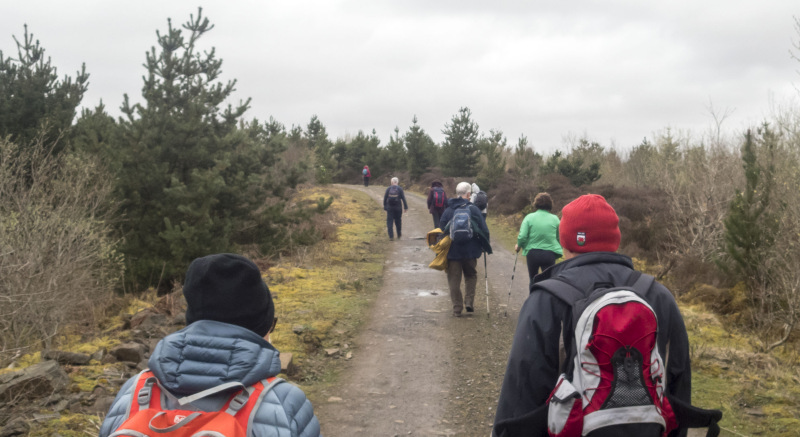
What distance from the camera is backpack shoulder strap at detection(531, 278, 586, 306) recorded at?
2.51 m

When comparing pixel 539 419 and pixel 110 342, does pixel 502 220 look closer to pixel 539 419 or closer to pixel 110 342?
pixel 110 342

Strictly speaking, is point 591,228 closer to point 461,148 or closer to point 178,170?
point 178,170

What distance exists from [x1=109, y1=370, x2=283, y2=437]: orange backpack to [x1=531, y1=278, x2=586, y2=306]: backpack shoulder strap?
47.2 inches

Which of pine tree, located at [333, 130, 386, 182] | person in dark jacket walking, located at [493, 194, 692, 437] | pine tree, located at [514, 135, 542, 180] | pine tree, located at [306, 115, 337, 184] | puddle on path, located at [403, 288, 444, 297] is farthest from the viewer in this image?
pine tree, located at [333, 130, 386, 182]

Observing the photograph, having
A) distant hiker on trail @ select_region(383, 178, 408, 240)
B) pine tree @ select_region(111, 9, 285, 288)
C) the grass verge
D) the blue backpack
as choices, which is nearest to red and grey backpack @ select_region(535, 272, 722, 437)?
the grass verge

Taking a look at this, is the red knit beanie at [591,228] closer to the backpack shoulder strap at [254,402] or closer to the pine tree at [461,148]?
the backpack shoulder strap at [254,402]

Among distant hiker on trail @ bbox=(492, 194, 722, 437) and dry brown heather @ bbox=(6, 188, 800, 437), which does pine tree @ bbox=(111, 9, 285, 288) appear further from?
distant hiker on trail @ bbox=(492, 194, 722, 437)

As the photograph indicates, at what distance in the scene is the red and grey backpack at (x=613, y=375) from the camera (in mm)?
2287

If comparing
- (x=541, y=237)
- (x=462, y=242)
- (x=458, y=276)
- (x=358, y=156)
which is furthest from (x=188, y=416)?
(x=358, y=156)

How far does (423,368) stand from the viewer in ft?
25.1

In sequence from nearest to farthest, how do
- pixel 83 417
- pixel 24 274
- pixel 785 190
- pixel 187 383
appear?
pixel 187 383 → pixel 83 417 → pixel 24 274 → pixel 785 190

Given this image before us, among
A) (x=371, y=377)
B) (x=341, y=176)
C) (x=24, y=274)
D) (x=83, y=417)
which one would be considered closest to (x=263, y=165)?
(x=24, y=274)

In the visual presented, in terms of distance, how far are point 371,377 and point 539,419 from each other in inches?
203

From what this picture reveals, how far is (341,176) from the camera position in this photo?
55.6 meters
